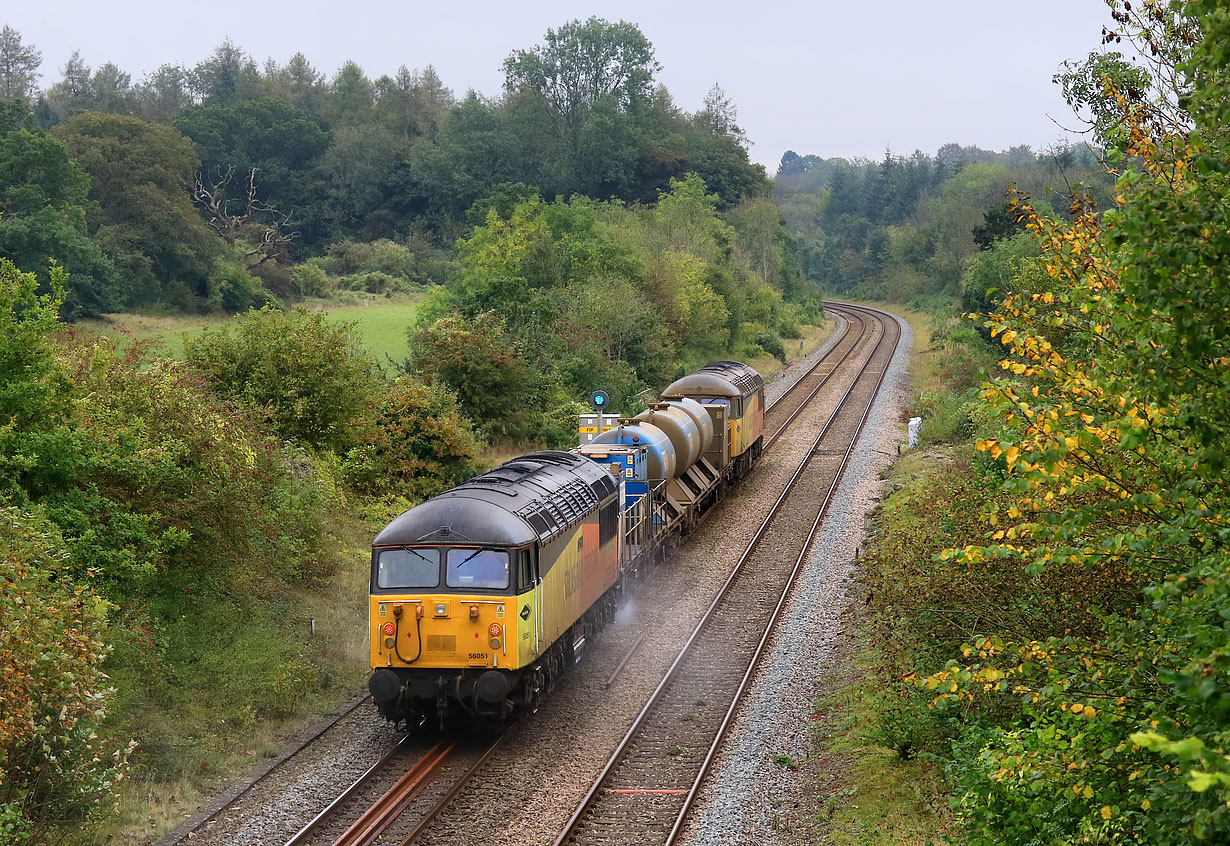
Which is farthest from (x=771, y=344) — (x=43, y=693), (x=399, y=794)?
(x=43, y=693)


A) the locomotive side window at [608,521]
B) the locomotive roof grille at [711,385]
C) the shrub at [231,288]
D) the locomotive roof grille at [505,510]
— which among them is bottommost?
the locomotive side window at [608,521]

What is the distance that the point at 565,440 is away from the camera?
1406 inches

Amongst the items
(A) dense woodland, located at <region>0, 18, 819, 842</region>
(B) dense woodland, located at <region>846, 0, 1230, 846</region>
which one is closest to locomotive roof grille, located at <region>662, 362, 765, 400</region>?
(A) dense woodland, located at <region>0, 18, 819, 842</region>

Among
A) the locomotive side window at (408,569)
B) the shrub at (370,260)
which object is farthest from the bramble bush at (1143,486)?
the shrub at (370,260)

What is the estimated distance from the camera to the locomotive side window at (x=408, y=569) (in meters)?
15.3

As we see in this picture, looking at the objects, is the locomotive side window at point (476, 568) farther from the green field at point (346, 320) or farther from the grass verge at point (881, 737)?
the green field at point (346, 320)

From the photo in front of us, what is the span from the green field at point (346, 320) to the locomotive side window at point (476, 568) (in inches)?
1095

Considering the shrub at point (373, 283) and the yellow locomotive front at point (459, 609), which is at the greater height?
the shrub at point (373, 283)

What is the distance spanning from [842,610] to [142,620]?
42.1ft

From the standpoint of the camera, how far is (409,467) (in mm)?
28188

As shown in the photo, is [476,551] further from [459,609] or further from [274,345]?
[274,345]

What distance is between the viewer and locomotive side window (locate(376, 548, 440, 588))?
50.1 ft

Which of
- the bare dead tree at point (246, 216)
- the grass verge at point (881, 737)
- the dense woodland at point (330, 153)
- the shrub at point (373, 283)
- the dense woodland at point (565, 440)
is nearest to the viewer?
the dense woodland at point (565, 440)

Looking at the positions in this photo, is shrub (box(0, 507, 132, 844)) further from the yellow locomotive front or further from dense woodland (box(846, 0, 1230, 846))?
dense woodland (box(846, 0, 1230, 846))
